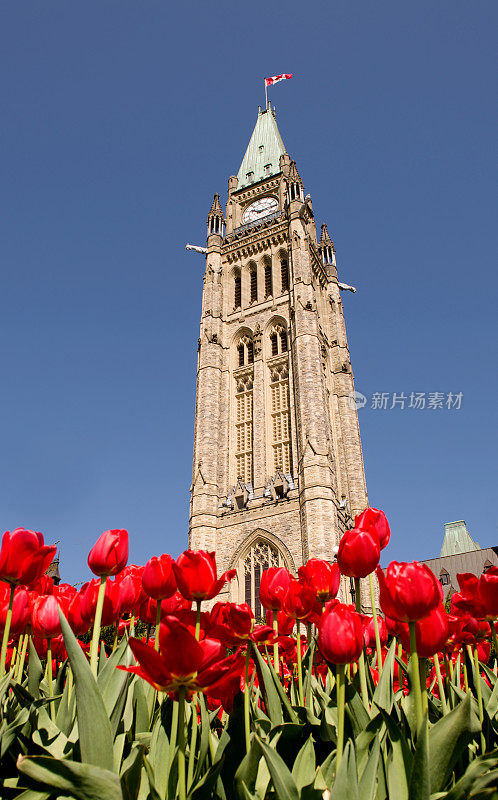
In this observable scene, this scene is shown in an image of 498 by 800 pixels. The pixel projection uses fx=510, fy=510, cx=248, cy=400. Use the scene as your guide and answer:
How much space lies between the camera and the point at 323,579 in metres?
2.35

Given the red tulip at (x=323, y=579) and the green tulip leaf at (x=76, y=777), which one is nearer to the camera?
the green tulip leaf at (x=76, y=777)

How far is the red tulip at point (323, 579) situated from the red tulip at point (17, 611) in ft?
4.03

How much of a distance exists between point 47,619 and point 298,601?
1115 millimetres

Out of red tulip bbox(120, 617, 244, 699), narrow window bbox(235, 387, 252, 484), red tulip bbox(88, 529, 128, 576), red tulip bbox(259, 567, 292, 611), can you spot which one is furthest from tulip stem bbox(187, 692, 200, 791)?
narrow window bbox(235, 387, 252, 484)

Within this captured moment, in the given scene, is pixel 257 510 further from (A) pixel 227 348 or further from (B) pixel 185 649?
(B) pixel 185 649

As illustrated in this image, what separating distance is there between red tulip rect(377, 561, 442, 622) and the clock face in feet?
131

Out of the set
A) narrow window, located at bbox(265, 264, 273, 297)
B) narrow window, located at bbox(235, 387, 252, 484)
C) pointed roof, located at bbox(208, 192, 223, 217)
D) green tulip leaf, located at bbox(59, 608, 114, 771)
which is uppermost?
pointed roof, located at bbox(208, 192, 223, 217)

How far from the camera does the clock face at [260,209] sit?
1540 inches

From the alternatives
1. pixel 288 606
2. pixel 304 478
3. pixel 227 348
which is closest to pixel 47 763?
pixel 288 606

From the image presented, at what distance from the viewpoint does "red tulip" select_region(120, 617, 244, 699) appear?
46.3 inches

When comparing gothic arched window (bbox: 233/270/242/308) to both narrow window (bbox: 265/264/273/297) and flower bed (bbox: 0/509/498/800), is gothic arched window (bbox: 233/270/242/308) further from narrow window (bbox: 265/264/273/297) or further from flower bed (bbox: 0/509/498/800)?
flower bed (bbox: 0/509/498/800)

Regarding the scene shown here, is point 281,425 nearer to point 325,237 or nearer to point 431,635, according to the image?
point 325,237

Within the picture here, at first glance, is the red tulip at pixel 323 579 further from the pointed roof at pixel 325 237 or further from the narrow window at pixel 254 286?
the pointed roof at pixel 325 237

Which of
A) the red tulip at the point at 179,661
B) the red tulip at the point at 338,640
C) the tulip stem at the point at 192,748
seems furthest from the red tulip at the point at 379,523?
the red tulip at the point at 179,661
